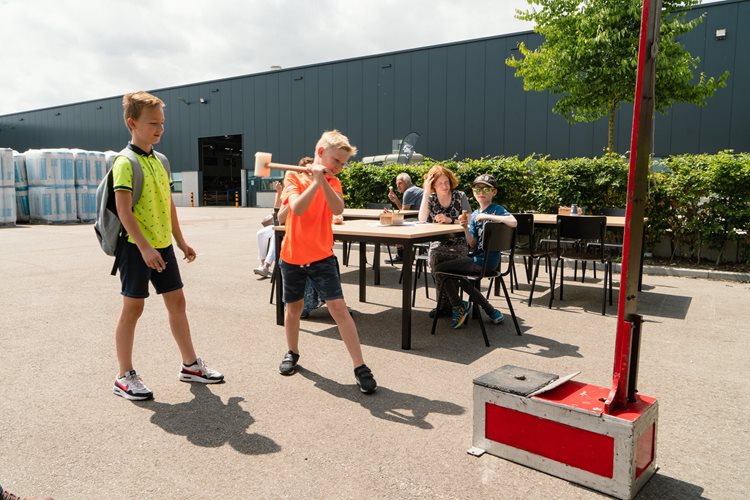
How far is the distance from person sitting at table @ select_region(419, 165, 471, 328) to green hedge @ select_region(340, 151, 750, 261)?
3.14 meters

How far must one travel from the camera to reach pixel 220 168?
4472 centimetres

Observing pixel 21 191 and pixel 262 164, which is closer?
pixel 262 164

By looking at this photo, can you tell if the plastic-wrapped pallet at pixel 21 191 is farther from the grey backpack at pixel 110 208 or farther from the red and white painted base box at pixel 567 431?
the red and white painted base box at pixel 567 431

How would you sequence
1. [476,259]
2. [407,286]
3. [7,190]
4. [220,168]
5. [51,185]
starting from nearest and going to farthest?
[407,286], [476,259], [7,190], [51,185], [220,168]

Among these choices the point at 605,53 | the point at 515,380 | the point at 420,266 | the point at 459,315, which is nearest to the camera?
the point at 515,380

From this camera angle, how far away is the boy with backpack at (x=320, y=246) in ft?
11.6

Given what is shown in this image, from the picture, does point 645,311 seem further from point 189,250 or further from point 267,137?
point 267,137

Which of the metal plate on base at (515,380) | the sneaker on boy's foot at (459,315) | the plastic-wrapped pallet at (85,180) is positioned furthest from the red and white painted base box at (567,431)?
the plastic-wrapped pallet at (85,180)

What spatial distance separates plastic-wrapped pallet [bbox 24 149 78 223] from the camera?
66.0ft

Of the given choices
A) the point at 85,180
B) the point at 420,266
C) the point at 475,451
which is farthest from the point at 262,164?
the point at 85,180

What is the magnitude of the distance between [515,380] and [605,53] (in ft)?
41.6

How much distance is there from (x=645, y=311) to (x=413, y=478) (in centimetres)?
454

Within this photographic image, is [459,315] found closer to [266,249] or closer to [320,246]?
[320,246]

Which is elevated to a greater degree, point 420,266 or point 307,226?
point 307,226
